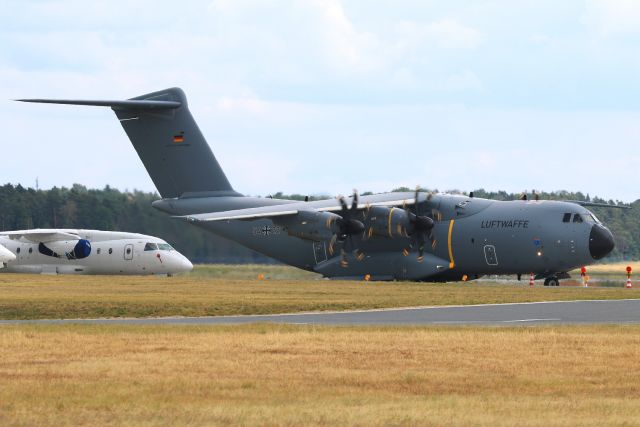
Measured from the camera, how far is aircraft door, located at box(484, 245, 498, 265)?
4994 cm

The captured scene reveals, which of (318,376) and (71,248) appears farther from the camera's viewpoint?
(71,248)

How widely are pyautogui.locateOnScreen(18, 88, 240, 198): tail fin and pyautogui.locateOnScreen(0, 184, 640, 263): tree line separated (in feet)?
10.4

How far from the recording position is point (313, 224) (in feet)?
165

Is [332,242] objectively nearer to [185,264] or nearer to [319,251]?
[319,251]

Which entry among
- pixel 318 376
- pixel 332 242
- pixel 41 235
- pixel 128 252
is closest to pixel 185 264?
pixel 128 252

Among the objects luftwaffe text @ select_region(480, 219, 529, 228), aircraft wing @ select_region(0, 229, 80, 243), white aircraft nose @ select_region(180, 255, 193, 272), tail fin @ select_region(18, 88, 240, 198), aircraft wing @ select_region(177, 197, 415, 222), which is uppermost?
tail fin @ select_region(18, 88, 240, 198)

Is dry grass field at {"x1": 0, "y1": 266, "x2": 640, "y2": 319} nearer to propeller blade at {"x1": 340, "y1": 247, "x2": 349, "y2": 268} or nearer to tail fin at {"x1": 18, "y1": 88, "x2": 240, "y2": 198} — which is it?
propeller blade at {"x1": 340, "y1": 247, "x2": 349, "y2": 268}

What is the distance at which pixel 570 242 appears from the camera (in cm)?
4872

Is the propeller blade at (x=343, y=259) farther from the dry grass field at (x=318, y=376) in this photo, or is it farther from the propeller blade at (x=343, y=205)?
the dry grass field at (x=318, y=376)

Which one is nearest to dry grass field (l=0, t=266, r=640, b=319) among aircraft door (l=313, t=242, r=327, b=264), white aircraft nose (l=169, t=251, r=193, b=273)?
aircraft door (l=313, t=242, r=327, b=264)

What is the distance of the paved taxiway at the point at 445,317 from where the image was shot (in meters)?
27.3

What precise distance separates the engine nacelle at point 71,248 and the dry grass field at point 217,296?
1244 cm

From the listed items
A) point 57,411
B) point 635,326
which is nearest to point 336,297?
point 635,326

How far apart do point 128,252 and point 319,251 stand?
12.7 meters
